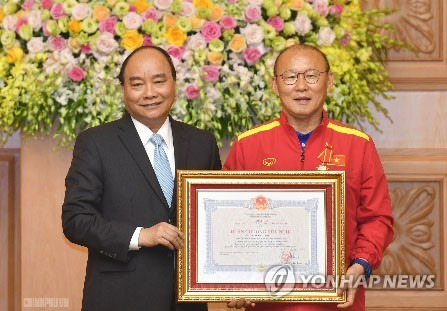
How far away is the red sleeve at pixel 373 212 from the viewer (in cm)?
253

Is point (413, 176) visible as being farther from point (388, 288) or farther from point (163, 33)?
point (163, 33)

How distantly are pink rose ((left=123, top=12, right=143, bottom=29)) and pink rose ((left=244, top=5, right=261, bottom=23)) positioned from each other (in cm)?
44

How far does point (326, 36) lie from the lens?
11.0 feet

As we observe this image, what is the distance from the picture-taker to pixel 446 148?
3.99 metres

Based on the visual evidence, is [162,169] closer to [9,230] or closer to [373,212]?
[373,212]

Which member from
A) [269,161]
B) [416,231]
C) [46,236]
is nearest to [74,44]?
[46,236]

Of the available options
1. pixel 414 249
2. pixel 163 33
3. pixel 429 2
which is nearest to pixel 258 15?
pixel 163 33

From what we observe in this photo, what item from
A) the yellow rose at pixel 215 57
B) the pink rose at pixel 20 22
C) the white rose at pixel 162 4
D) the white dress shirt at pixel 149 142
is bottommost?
the white dress shirt at pixel 149 142

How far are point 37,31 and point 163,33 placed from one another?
20.9 inches

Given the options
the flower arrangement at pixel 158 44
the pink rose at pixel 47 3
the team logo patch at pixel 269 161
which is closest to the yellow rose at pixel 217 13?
the flower arrangement at pixel 158 44

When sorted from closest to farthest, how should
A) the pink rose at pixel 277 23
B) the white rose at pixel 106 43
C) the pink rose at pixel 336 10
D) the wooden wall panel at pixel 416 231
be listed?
the white rose at pixel 106 43 → the pink rose at pixel 277 23 → the pink rose at pixel 336 10 → the wooden wall panel at pixel 416 231

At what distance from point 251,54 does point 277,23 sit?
0.17 m

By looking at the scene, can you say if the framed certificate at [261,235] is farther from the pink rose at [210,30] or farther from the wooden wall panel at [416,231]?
the wooden wall panel at [416,231]

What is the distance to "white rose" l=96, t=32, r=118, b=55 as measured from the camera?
3.23 meters
